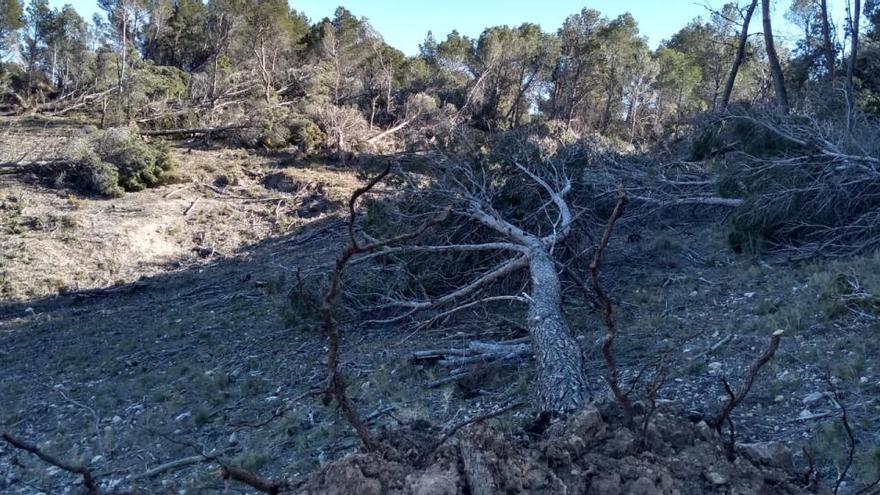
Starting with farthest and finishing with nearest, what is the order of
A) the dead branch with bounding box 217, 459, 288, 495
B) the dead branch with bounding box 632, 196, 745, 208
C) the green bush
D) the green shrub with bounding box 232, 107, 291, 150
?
the green shrub with bounding box 232, 107, 291, 150 → the green bush → the dead branch with bounding box 632, 196, 745, 208 → the dead branch with bounding box 217, 459, 288, 495

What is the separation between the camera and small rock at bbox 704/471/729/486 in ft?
8.94

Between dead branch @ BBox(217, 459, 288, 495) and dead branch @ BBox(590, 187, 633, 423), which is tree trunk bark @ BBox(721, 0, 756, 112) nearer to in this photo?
dead branch @ BBox(590, 187, 633, 423)

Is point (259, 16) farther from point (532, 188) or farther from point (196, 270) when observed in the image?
point (532, 188)

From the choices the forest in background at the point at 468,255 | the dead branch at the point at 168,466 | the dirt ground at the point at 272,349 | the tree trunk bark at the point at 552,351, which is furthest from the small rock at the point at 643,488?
the dead branch at the point at 168,466

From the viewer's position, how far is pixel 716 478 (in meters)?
2.75

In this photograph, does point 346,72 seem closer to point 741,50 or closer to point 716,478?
point 741,50

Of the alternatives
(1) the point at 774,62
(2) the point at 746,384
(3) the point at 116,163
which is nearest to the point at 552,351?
(2) the point at 746,384

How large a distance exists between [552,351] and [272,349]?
3.48 meters

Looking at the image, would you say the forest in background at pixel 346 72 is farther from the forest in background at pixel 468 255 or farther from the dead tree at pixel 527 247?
the dead tree at pixel 527 247

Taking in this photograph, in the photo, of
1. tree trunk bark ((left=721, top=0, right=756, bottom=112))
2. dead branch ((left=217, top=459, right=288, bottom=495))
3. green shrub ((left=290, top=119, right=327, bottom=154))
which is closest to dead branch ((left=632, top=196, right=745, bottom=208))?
tree trunk bark ((left=721, top=0, right=756, bottom=112))

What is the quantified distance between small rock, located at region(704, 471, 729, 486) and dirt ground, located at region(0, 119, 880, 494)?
2.60 feet

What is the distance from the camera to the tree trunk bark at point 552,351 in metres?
4.09

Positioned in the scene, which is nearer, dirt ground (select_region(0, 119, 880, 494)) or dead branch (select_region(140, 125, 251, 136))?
dirt ground (select_region(0, 119, 880, 494))

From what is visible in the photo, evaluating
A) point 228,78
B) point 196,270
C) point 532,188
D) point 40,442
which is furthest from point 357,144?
point 40,442
